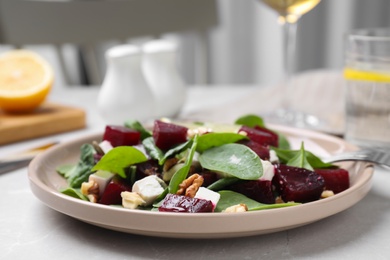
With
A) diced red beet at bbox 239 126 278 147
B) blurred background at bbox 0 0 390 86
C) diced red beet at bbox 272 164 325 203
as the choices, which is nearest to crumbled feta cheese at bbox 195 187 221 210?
diced red beet at bbox 272 164 325 203

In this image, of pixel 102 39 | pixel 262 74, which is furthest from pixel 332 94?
pixel 262 74

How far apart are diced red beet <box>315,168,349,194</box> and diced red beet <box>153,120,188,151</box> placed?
21 centimetres

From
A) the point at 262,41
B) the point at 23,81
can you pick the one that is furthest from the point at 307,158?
the point at 262,41

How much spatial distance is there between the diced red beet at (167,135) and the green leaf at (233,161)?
0.19ft

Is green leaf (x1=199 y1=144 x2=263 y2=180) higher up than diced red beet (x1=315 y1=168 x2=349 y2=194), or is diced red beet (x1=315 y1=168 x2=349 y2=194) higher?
green leaf (x1=199 y1=144 x2=263 y2=180)

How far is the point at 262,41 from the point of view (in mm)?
3240

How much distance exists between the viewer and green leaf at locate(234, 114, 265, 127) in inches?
40.5

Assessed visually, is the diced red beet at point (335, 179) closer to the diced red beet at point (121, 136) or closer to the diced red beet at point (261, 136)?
the diced red beet at point (261, 136)

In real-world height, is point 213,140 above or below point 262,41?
above

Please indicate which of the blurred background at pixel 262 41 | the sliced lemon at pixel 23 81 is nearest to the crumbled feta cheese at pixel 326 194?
the sliced lemon at pixel 23 81

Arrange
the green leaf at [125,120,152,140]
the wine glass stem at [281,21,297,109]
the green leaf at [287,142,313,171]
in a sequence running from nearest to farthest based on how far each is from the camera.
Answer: the green leaf at [287,142,313,171] → the green leaf at [125,120,152,140] → the wine glass stem at [281,21,297,109]

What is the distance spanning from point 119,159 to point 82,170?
104 millimetres

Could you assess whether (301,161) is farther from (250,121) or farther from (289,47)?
(289,47)

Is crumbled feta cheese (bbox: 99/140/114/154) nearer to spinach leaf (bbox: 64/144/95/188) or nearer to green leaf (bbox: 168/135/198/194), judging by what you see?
spinach leaf (bbox: 64/144/95/188)
